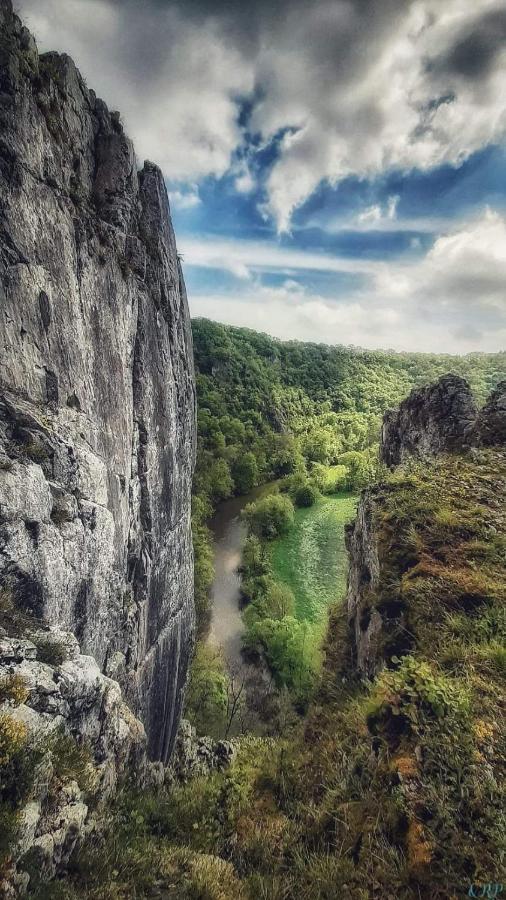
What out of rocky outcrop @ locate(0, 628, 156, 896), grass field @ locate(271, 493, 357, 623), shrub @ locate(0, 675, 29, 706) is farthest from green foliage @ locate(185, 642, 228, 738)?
shrub @ locate(0, 675, 29, 706)

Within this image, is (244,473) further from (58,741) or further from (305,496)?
(58,741)

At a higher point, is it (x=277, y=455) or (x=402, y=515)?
(x=402, y=515)

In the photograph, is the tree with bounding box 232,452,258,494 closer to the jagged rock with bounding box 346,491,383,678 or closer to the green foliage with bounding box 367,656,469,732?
the jagged rock with bounding box 346,491,383,678

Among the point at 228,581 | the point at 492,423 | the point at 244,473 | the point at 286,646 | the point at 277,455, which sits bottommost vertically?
the point at 228,581

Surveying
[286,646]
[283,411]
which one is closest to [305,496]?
[286,646]

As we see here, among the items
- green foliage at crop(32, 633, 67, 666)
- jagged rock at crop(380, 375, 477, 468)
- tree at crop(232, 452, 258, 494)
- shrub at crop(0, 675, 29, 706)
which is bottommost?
tree at crop(232, 452, 258, 494)

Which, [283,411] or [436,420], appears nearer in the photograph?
[436,420]

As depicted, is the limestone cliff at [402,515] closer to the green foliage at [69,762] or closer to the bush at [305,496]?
the green foliage at [69,762]

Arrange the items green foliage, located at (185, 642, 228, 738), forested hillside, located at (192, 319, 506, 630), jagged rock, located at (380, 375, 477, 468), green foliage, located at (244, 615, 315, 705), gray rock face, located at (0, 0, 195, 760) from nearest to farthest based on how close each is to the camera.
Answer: gray rock face, located at (0, 0, 195, 760) → jagged rock, located at (380, 375, 477, 468) → green foliage, located at (185, 642, 228, 738) → green foliage, located at (244, 615, 315, 705) → forested hillside, located at (192, 319, 506, 630)
